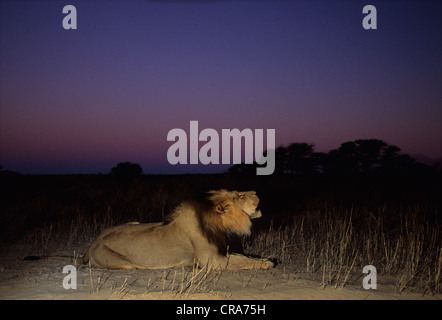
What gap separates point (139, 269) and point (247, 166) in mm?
34462

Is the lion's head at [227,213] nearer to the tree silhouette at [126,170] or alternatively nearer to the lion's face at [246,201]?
the lion's face at [246,201]

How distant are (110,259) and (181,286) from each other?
5.25 ft

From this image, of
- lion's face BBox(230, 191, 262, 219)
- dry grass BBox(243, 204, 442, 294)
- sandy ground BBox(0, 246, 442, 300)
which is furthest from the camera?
lion's face BBox(230, 191, 262, 219)

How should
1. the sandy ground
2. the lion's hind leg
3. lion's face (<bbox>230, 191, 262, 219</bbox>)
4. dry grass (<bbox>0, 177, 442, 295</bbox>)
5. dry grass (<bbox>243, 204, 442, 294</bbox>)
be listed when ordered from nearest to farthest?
1. the sandy ground
2. dry grass (<bbox>0, 177, 442, 295</bbox>)
3. dry grass (<bbox>243, 204, 442, 294</bbox>)
4. the lion's hind leg
5. lion's face (<bbox>230, 191, 262, 219</bbox>)

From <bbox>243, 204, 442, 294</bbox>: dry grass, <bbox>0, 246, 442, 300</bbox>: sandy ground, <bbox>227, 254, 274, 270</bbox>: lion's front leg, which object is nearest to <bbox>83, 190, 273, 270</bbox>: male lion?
<bbox>227, 254, 274, 270</bbox>: lion's front leg

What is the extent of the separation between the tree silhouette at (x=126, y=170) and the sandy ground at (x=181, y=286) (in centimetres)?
4222

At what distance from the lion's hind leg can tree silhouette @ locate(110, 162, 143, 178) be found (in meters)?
41.8

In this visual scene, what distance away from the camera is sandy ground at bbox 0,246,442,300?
453 centimetres

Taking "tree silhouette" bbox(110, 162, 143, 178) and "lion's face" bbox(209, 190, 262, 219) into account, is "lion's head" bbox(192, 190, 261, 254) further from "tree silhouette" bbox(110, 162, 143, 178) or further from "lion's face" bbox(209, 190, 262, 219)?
"tree silhouette" bbox(110, 162, 143, 178)

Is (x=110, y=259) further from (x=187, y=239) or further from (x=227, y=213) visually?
(x=227, y=213)

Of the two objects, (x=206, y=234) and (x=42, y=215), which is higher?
(x=206, y=234)

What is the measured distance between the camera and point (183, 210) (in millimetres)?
6250
